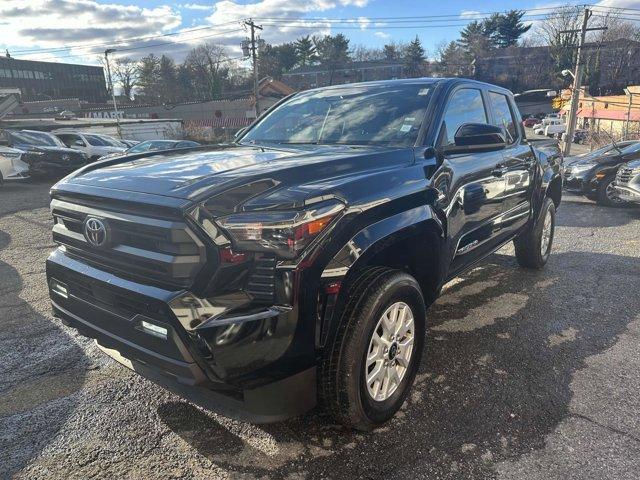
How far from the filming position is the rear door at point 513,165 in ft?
14.0

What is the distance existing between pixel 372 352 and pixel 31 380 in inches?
95.5

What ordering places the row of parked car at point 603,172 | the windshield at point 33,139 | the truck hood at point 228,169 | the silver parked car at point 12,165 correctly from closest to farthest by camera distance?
the truck hood at point 228,169 → the row of parked car at point 603,172 → the silver parked car at point 12,165 → the windshield at point 33,139

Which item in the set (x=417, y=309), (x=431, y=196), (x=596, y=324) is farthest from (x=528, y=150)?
(x=417, y=309)

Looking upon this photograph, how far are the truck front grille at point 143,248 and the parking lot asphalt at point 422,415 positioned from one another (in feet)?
3.27

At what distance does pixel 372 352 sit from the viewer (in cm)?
258

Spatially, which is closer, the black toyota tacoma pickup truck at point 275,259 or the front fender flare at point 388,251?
the black toyota tacoma pickup truck at point 275,259

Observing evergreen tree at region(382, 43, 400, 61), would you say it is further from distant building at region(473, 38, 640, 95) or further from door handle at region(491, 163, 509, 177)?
door handle at region(491, 163, 509, 177)

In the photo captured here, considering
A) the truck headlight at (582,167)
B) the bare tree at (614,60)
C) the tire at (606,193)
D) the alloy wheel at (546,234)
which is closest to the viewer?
the alloy wheel at (546,234)

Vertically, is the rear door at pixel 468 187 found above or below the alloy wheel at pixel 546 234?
above

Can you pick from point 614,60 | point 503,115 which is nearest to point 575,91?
point 503,115

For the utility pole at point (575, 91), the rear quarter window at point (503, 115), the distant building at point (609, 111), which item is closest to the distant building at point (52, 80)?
the utility pole at point (575, 91)

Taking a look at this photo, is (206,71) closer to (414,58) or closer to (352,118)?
(414,58)

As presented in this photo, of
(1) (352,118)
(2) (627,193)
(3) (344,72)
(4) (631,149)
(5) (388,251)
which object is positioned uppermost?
(3) (344,72)

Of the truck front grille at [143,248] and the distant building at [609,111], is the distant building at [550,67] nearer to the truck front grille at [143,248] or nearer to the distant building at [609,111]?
the distant building at [609,111]
